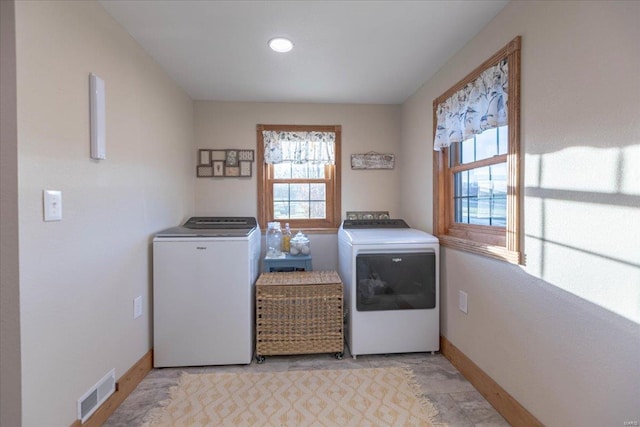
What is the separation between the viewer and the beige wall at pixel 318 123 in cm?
314

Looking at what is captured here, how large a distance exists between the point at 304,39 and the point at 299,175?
1.52m

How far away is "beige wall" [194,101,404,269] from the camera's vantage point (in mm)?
3142

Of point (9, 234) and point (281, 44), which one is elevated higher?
point (281, 44)

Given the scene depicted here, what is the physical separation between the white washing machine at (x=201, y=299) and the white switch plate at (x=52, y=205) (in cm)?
85

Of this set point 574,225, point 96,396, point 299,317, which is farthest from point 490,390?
point 96,396

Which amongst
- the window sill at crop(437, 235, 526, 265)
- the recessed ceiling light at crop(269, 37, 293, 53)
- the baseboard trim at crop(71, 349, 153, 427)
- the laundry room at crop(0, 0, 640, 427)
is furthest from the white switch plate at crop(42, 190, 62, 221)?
the window sill at crop(437, 235, 526, 265)

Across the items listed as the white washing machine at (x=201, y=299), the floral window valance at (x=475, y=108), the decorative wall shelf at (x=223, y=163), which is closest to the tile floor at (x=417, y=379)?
the white washing machine at (x=201, y=299)

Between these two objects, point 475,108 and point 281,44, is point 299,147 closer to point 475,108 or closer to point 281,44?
point 281,44

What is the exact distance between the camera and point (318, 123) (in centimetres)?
321

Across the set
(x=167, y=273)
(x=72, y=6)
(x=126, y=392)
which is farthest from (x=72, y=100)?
(x=126, y=392)

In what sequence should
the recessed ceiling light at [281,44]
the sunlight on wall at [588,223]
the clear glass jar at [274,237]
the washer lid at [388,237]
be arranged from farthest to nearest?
the clear glass jar at [274,237]
the washer lid at [388,237]
the recessed ceiling light at [281,44]
the sunlight on wall at [588,223]

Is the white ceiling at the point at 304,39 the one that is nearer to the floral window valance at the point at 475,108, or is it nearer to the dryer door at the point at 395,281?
→ the floral window valance at the point at 475,108

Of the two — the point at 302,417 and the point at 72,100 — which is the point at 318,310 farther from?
the point at 72,100

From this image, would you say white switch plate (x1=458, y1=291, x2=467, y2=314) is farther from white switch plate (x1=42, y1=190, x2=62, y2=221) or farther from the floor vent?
white switch plate (x1=42, y1=190, x2=62, y2=221)
